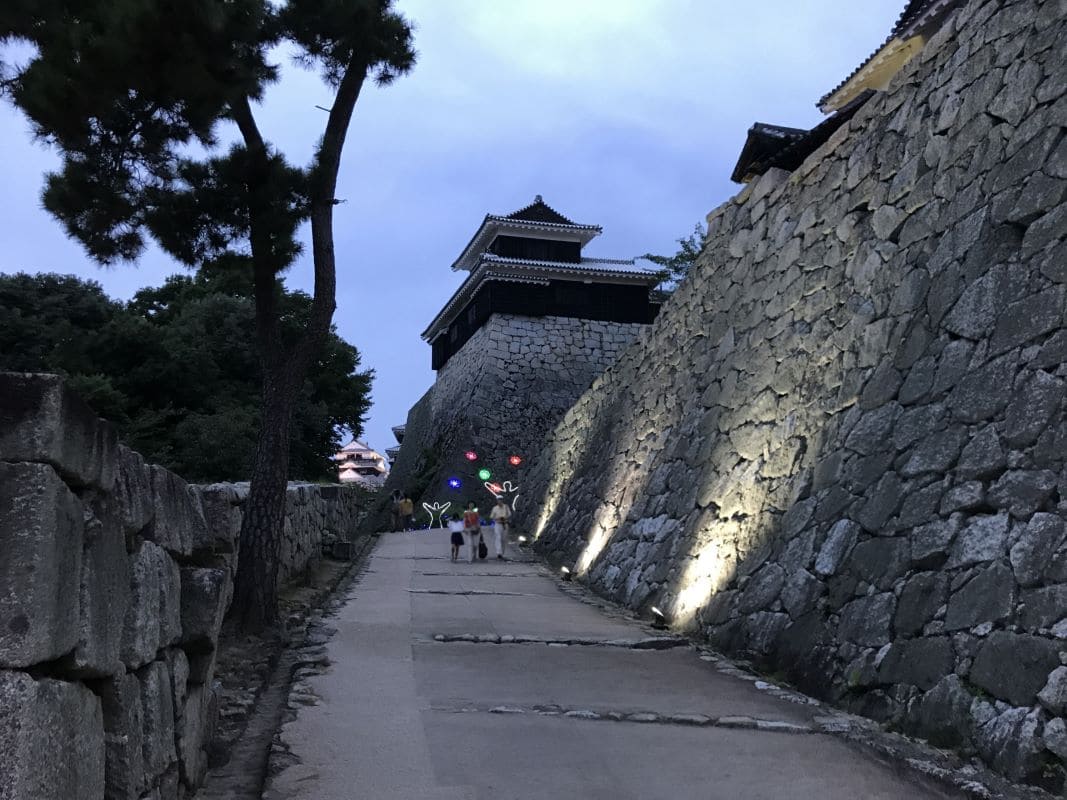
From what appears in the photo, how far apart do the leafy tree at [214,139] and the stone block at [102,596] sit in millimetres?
5237

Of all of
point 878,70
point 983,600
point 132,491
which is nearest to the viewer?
point 132,491

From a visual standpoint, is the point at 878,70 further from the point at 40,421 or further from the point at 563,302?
the point at 563,302

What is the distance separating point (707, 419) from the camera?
10539mm

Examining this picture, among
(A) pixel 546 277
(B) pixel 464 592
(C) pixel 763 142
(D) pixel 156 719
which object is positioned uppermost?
(A) pixel 546 277

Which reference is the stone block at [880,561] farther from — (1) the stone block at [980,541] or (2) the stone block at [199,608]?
(2) the stone block at [199,608]

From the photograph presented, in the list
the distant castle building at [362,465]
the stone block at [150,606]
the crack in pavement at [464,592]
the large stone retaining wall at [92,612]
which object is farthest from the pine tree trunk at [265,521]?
the distant castle building at [362,465]

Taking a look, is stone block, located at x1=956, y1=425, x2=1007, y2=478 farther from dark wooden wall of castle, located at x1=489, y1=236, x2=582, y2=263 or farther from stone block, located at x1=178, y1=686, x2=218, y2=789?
dark wooden wall of castle, located at x1=489, y1=236, x2=582, y2=263

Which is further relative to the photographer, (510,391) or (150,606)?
(510,391)

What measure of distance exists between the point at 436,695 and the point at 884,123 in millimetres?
6559

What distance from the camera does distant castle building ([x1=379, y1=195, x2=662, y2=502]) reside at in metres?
34.1

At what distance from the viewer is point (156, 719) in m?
3.11

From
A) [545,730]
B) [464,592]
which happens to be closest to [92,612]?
[545,730]

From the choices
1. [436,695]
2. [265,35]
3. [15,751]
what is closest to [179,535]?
[15,751]

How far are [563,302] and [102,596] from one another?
111 feet
